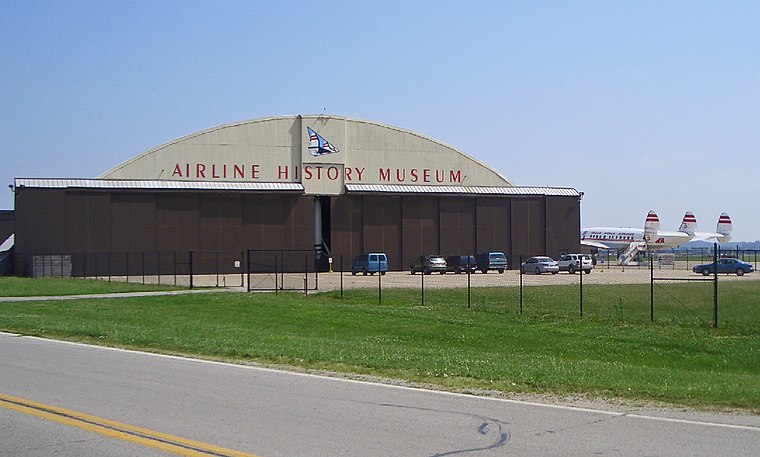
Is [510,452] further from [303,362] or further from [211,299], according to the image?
[211,299]

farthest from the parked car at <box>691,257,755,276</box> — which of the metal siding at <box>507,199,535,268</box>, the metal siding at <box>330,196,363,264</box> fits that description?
the metal siding at <box>330,196,363,264</box>

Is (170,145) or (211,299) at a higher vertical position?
(170,145)

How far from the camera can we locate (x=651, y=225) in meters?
105

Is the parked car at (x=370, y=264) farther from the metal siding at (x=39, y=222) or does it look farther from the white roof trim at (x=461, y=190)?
the metal siding at (x=39, y=222)

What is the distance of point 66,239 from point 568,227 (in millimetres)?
41714

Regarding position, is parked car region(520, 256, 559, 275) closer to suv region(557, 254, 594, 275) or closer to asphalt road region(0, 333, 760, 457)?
suv region(557, 254, 594, 275)

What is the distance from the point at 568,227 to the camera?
247 ft

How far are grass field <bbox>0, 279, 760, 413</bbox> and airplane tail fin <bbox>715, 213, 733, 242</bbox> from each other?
91.8 m

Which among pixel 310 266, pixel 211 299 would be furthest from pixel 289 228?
pixel 211 299

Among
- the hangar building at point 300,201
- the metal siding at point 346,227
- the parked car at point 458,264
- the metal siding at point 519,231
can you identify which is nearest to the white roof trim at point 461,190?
the hangar building at point 300,201

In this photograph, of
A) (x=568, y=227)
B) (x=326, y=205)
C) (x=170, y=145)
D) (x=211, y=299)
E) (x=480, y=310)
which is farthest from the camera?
(x=568, y=227)

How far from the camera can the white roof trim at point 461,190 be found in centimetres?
6978

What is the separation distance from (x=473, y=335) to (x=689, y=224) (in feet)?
336

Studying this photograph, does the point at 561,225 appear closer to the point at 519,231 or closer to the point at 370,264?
the point at 519,231
